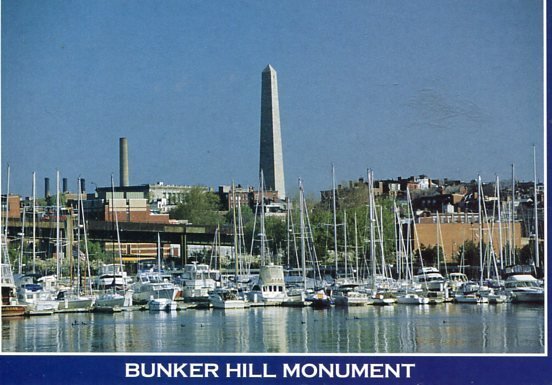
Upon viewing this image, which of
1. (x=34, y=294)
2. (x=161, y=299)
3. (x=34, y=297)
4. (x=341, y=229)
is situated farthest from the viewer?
(x=341, y=229)

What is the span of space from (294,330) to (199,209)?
13534 mm

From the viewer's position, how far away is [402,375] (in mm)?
7535

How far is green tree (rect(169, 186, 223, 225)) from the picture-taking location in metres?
26.7

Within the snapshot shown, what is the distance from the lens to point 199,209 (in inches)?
1123

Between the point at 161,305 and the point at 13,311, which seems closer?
the point at 13,311

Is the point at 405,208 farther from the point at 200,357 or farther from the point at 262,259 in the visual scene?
the point at 200,357

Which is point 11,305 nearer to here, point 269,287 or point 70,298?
Result: point 70,298

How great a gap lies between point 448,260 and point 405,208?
1.53 metres

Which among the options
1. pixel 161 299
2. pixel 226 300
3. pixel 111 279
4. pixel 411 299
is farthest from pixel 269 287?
pixel 111 279

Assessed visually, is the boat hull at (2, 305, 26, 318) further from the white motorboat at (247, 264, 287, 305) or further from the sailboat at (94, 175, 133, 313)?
the white motorboat at (247, 264, 287, 305)

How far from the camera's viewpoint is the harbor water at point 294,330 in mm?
11414

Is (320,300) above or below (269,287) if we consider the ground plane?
below

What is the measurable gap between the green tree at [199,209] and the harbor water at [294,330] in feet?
16.6

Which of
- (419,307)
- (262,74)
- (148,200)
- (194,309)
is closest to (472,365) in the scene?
(262,74)
